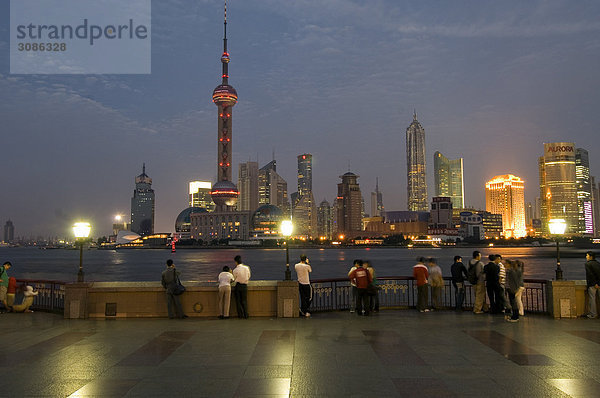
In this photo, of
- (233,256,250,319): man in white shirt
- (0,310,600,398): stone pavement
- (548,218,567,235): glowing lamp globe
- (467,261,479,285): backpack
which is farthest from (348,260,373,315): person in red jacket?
(548,218,567,235): glowing lamp globe

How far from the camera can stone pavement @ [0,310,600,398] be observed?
26.2ft

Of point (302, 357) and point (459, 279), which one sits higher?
point (459, 279)

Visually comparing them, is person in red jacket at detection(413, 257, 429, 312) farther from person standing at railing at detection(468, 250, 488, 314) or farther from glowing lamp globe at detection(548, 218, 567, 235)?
glowing lamp globe at detection(548, 218, 567, 235)

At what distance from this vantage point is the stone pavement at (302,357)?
7977 millimetres

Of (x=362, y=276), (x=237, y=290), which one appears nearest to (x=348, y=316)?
(x=362, y=276)

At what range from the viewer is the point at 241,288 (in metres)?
14.8

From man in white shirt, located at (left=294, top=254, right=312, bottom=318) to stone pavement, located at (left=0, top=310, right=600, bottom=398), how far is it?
640mm

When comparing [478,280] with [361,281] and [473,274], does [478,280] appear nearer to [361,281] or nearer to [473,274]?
[473,274]

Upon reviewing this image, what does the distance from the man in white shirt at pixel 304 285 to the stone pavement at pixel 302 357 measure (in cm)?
64

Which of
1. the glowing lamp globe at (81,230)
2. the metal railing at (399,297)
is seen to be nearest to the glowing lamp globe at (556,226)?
the metal railing at (399,297)

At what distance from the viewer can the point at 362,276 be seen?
1538 cm

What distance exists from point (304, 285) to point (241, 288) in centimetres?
201

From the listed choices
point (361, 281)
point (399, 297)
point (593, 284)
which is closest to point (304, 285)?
point (361, 281)

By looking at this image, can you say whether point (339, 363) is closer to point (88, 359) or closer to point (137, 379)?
point (137, 379)
